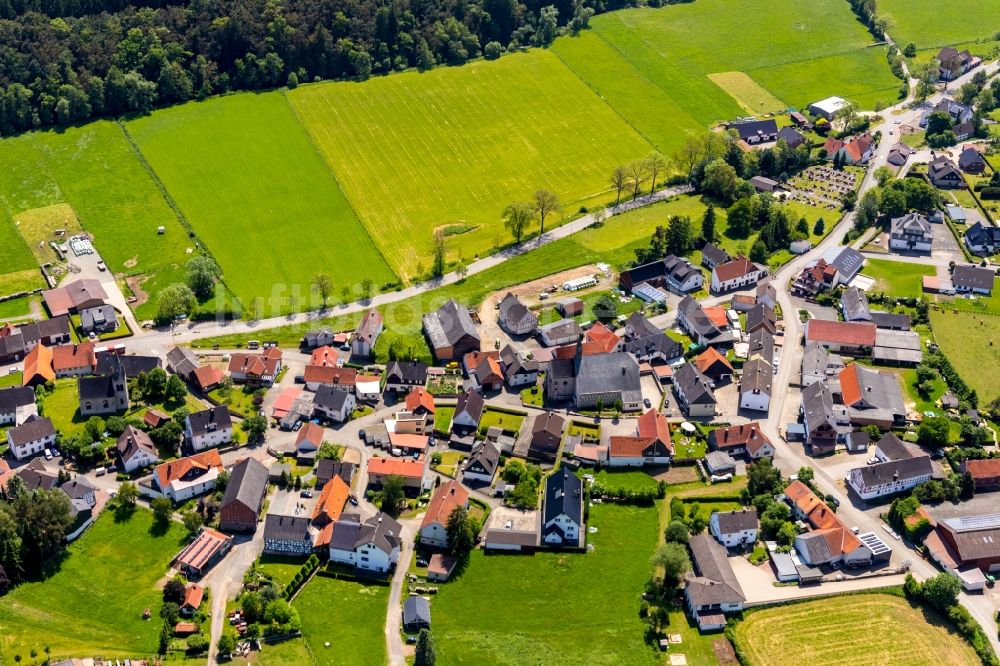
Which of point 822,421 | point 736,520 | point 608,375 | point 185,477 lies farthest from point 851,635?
point 185,477

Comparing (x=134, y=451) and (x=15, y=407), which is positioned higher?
(x=134, y=451)

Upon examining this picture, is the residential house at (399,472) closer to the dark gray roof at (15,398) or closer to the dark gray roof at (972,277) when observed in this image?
the dark gray roof at (15,398)

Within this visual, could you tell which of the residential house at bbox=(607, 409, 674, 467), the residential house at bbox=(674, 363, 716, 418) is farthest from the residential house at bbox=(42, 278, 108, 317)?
the residential house at bbox=(674, 363, 716, 418)

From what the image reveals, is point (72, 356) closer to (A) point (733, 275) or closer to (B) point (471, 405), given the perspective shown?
(B) point (471, 405)

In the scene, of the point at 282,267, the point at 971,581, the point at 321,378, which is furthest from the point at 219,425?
the point at 971,581

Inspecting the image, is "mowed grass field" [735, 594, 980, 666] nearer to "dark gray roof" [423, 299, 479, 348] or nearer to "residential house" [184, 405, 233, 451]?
"dark gray roof" [423, 299, 479, 348]

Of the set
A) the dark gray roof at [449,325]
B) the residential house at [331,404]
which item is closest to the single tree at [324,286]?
the dark gray roof at [449,325]
